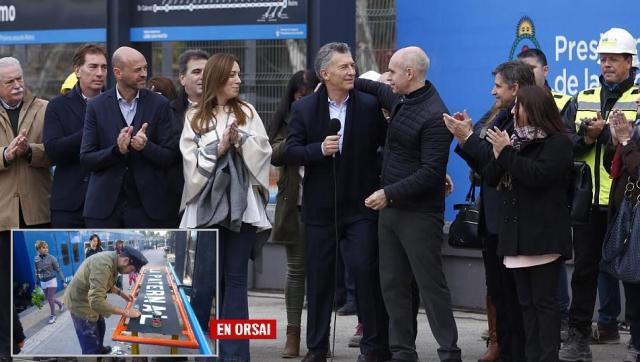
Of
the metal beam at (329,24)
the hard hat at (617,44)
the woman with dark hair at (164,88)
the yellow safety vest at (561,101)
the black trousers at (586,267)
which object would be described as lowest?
the black trousers at (586,267)

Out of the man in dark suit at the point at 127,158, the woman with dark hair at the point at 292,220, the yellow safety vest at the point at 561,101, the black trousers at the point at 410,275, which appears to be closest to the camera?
the black trousers at the point at 410,275

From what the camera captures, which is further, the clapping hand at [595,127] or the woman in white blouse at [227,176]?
the clapping hand at [595,127]

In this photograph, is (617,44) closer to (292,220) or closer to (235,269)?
(292,220)

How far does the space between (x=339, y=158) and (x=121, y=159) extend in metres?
1.46

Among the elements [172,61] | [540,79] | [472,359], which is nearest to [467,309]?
[472,359]

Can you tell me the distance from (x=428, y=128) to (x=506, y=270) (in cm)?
106

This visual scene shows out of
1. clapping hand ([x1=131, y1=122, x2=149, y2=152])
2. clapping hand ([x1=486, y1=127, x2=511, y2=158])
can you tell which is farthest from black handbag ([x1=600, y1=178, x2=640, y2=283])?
clapping hand ([x1=131, y1=122, x2=149, y2=152])

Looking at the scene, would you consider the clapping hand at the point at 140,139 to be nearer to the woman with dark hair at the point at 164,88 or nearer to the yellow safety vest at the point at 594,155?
the woman with dark hair at the point at 164,88

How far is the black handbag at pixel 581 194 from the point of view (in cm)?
891

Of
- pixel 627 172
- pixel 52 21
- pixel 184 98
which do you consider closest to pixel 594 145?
pixel 627 172

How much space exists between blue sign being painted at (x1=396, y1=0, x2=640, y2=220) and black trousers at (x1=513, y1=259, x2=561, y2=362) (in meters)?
2.81

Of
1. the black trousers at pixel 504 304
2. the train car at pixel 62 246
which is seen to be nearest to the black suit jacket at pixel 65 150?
the train car at pixel 62 246

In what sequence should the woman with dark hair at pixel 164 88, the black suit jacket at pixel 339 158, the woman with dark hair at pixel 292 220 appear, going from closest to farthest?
the black suit jacket at pixel 339 158, the woman with dark hair at pixel 292 220, the woman with dark hair at pixel 164 88

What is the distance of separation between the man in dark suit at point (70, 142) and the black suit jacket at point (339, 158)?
141 centimetres
